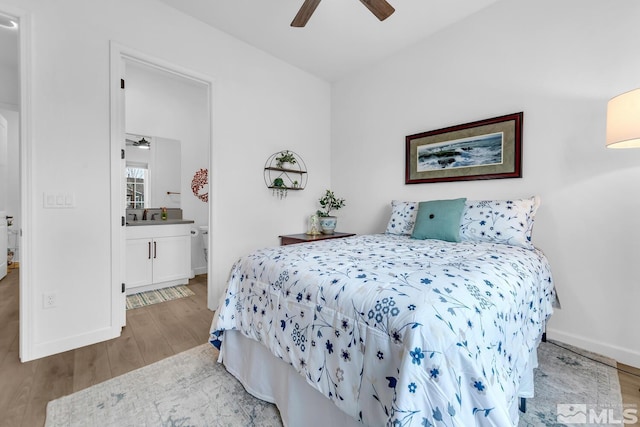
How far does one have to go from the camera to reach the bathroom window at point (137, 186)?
3864mm

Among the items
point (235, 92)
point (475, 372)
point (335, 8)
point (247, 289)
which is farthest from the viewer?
point (235, 92)

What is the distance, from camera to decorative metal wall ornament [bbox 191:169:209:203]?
425cm

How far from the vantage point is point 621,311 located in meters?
1.91

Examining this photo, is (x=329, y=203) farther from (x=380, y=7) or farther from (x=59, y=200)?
(x=59, y=200)

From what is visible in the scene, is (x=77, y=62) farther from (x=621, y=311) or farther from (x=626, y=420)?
(x=621, y=311)

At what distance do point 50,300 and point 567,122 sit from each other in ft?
12.8

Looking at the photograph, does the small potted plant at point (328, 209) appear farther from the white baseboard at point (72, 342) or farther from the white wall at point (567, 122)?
the white baseboard at point (72, 342)

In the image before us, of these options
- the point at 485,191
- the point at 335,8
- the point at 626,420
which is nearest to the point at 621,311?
the point at 626,420

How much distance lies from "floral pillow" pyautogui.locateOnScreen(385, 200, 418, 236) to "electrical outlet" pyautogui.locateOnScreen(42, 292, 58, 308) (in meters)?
2.67

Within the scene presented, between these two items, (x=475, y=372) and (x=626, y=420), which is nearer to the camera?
(x=475, y=372)

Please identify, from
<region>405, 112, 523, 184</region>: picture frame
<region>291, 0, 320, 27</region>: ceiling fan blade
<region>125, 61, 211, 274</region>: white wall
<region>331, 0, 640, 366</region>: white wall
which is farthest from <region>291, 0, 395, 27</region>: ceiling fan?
<region>125, 61, 211, 274</region>: white wall

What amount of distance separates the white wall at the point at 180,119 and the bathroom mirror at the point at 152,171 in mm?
59

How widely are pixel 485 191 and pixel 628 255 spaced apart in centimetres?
99

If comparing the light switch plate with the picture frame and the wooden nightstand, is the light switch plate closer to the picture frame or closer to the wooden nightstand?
the wooden nightstand
